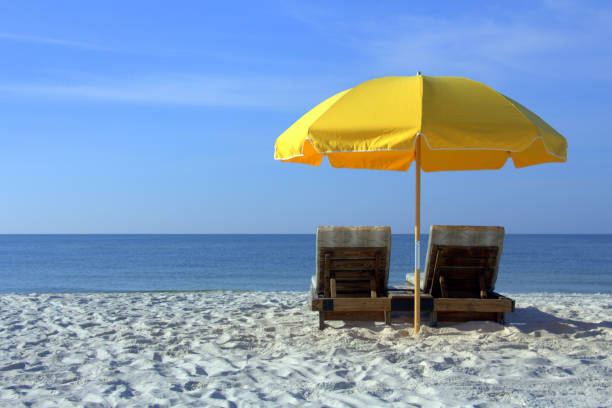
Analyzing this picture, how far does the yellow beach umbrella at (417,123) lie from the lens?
13.9 feet

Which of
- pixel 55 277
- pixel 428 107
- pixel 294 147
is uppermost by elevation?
pixel 428 107

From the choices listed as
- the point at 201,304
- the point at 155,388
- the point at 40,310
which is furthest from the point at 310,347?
the point at 40,310

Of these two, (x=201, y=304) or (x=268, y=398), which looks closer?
(x=268, y=398)

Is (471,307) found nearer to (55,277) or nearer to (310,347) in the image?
(310,347)

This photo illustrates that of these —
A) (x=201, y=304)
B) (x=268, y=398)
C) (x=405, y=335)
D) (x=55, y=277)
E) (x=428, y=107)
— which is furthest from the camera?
(x=55, y=277)

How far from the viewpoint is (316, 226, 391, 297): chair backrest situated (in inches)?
212

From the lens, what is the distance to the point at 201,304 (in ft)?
25.8

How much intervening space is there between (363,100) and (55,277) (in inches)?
983

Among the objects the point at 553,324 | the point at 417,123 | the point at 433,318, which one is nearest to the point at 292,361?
the point at 433,318

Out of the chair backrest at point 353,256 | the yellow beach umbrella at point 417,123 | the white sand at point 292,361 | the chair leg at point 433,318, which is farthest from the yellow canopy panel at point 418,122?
the chair leg at point 433,318

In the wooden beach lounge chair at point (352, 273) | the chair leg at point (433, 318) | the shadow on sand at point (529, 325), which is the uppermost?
the wooden beach lounge chair at point (352, 273)

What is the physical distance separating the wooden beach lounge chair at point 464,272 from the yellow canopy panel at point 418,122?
1.00 m

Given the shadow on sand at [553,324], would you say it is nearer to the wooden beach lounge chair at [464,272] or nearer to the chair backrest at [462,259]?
the wooden beach lounge chair at [464,272]

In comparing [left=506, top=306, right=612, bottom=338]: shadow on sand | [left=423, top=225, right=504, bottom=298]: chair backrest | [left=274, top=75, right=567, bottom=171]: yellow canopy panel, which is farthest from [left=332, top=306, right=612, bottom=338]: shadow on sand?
[left=274, top=75, right=567, bottom=171]: yellow canopy panel
